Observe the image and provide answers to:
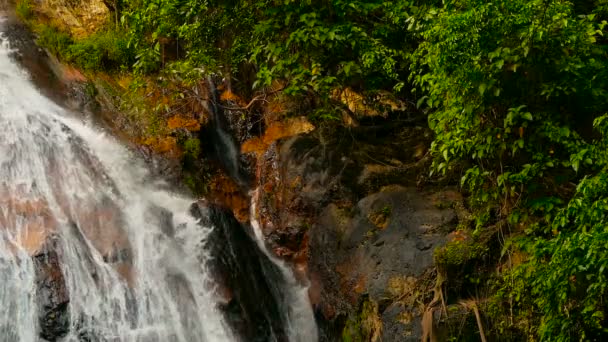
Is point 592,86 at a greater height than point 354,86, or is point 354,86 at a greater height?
point 354,86

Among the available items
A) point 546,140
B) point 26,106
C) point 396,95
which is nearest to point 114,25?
point 26,106

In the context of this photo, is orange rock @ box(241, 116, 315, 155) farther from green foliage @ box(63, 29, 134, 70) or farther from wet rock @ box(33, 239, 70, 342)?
wet rock @ box(33, 239, 70, 342)

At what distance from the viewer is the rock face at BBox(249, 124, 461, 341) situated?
800 cm

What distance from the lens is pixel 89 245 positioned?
9.14 meters

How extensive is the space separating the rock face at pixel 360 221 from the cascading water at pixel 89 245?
129 cm

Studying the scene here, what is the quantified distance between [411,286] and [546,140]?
276cm

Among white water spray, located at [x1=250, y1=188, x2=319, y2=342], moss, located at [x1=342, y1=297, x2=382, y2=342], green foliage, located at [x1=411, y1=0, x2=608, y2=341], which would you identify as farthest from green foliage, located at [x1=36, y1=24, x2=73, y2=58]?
green foliage, located at [x1=411, y1=0, x2=608, y2=341]

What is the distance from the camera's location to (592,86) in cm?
588

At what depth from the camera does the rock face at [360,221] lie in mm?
8000

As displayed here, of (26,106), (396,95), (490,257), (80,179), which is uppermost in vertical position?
(26,106)

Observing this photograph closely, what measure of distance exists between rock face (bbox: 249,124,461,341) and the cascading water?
50.6 inches

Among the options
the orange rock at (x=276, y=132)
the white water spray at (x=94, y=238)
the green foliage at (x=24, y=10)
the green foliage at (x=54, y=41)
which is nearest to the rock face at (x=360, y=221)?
the orange rock at (x=276, y=132)

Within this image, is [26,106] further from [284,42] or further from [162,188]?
[284,42]

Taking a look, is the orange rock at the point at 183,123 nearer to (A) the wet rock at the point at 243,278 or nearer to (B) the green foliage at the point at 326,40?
(A) the wet rock at the point at 243,278
